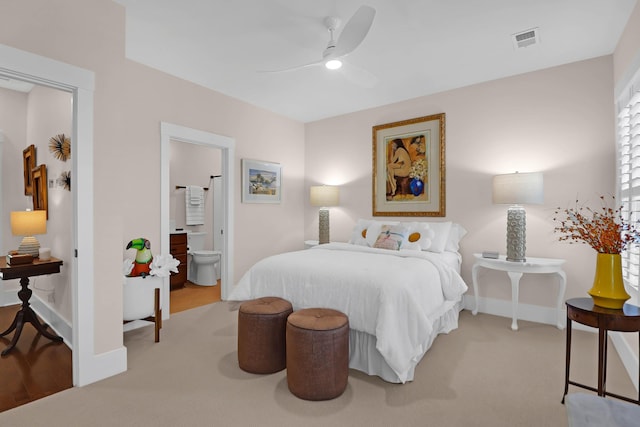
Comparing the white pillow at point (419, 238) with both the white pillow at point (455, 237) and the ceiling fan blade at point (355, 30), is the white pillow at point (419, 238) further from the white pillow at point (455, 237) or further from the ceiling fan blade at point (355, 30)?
the ceiling fan blade at point (355, 30)

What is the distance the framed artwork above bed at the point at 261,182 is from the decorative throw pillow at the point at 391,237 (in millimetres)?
1931

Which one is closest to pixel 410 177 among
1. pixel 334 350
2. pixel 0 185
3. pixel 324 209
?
pixel 324 209

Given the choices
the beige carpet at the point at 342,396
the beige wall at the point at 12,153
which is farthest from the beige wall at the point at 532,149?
the beige wall at the point at 12,153

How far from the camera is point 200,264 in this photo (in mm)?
5184

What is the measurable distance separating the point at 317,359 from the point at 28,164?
425 centimetres

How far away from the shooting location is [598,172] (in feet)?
10.6

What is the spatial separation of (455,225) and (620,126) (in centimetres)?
177

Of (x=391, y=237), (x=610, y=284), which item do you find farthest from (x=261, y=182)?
(x=610, y=284)

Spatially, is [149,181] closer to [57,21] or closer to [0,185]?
[57,21]

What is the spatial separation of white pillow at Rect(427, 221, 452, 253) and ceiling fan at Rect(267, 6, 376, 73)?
2.22 meters

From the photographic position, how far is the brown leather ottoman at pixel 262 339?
2.39m

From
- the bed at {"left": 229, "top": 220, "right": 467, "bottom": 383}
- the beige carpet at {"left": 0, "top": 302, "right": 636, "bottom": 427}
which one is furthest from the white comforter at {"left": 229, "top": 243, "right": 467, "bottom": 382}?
the beige carpet at {"left": 0, "top": 302, "right": 636, "bottom": 427}

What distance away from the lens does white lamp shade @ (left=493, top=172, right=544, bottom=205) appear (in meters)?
3.20

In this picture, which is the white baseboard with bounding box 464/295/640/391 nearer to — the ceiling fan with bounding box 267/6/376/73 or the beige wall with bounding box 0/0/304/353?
the beige wall with bounding box 0/0/304/353
